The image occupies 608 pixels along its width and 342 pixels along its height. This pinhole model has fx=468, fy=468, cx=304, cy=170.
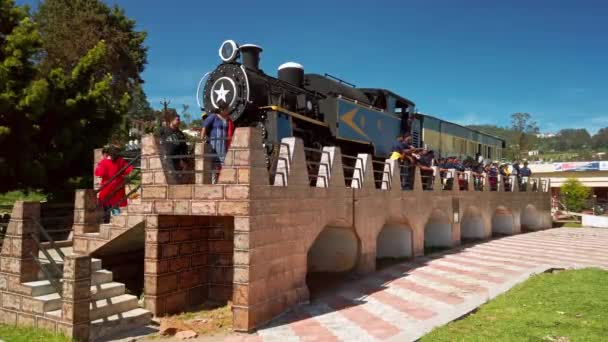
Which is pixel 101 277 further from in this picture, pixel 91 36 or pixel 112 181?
pixel 91 36

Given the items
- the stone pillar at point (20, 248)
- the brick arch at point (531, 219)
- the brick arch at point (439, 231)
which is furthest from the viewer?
the brick arch at point (531, 219)

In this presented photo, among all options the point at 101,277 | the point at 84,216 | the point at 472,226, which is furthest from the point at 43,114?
the point at 472,226

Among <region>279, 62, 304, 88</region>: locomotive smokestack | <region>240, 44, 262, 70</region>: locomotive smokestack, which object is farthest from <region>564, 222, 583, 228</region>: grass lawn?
<region>240, 44, 262, 70</region>: locomotive smokestack

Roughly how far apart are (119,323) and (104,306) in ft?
1.24

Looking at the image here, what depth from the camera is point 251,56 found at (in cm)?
1296

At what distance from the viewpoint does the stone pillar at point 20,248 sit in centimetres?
798

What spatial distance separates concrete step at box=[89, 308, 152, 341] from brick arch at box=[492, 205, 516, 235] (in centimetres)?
1829

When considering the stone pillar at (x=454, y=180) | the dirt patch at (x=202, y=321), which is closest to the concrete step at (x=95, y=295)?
the dirt patch at (x=202, y=321)

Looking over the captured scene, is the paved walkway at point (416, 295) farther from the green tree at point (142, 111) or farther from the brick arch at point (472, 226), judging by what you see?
the green tree at point (142, 111)

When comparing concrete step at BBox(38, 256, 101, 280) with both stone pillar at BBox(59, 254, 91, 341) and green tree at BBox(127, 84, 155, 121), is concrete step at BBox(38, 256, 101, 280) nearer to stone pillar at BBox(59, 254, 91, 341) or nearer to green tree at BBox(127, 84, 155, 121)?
stone pillar at BBox(59, 254, 91, 341)

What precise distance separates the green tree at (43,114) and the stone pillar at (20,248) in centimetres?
310

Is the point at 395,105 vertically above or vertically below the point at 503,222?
above

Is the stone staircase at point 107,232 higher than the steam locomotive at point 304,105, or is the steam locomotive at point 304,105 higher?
the steam locomotive at point 304,105

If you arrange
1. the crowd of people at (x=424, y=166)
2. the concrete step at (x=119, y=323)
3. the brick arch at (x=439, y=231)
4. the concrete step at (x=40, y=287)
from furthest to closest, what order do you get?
the brick arch at (x=439, y=231) < the crowd of people at (x=424, y=166) < the concrete step at (x=40, y=287) < the concrete step at (x=119, y=323)
